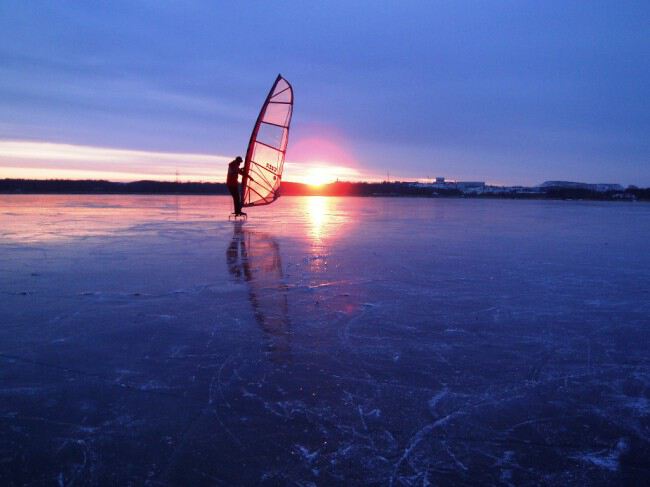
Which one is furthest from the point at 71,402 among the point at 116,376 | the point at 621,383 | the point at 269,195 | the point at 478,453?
the point at 269,195

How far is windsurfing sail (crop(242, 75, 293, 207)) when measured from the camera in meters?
14.4

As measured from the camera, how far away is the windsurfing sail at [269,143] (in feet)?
47.4

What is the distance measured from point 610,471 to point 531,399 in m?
0.74

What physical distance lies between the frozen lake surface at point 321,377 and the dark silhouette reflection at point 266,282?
0.13 ft

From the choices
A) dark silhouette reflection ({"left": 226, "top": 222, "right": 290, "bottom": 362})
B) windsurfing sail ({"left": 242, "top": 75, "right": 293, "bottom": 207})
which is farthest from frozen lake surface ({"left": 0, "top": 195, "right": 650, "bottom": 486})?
windsurfing sail ({"left": 242, "top": 75, "right": 293, "bottom": 207})

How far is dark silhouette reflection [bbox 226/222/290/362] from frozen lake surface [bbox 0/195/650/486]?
0.13 feet

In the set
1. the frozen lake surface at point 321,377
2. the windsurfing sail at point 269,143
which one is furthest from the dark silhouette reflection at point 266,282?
the windsurfing sail at point 269,143

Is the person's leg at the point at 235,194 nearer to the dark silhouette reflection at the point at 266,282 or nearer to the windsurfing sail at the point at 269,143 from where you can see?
the windsurfing sail at the point at 269,143

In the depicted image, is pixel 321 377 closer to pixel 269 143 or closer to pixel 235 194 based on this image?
pixel 269 143

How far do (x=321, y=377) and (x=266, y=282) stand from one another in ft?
10.2

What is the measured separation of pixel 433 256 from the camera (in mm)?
8758

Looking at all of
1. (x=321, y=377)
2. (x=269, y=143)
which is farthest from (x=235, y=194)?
(x=321, y=377)

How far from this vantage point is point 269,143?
48.7ft

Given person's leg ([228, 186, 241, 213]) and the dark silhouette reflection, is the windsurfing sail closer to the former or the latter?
person's leg ([228, 186, 241, 213])
